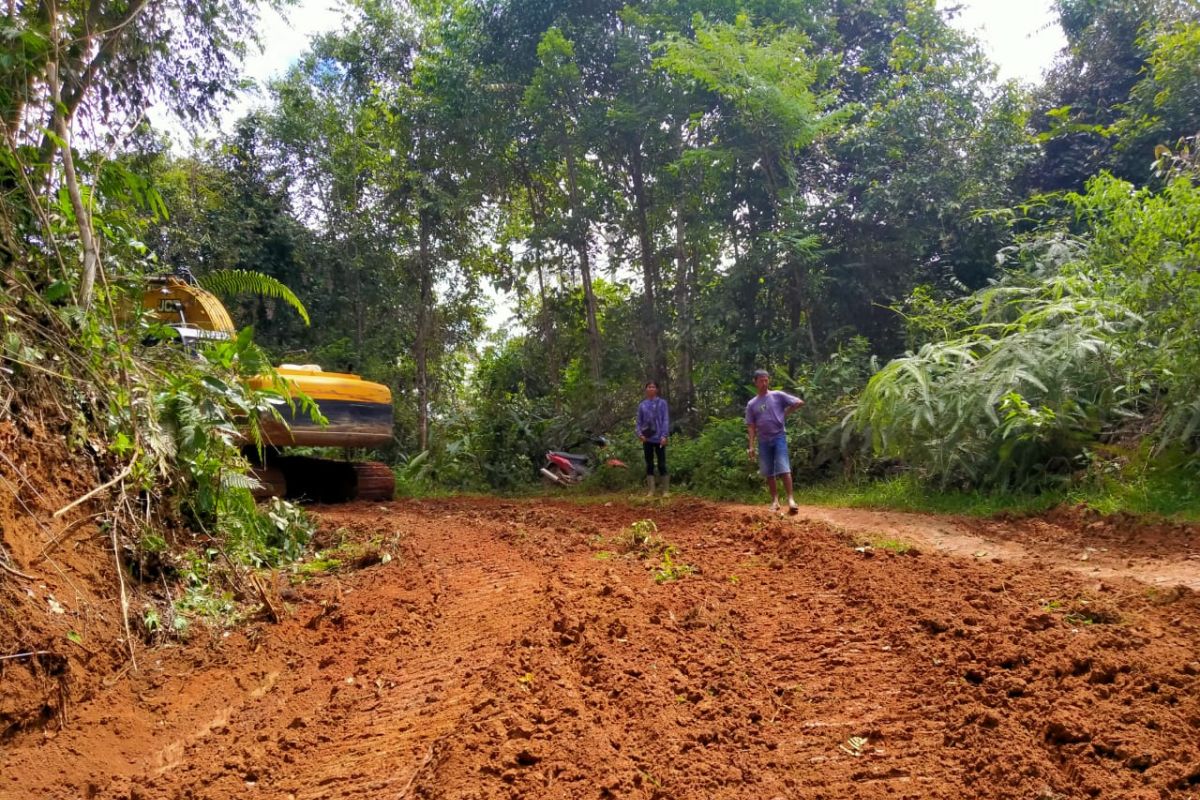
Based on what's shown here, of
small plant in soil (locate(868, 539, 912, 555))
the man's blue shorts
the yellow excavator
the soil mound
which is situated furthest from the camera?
the yellow excavator

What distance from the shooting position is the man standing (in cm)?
827

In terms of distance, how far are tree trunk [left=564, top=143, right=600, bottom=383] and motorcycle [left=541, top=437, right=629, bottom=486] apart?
2068 mm

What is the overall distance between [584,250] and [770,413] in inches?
325

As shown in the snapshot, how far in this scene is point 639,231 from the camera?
50.9ft

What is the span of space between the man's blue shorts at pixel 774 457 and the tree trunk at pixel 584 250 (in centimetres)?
705

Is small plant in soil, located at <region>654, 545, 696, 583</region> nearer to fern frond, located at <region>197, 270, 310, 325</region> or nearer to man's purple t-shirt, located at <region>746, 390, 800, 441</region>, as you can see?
man's purple t-shirt, located at <region>746, 390, 800, 441</region>

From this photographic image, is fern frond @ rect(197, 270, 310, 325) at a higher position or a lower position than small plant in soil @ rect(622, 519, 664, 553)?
higher

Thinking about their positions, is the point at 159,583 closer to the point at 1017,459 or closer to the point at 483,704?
the point at 483,704

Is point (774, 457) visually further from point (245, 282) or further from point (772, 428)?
point (245, 282)

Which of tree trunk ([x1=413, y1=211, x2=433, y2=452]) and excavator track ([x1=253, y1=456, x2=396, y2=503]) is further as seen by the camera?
tree trunk ([x1=413, y1=211, x2=433, y2=452])

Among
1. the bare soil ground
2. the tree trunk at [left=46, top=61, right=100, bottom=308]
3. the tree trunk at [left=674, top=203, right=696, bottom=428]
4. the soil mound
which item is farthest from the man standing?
the soil mound

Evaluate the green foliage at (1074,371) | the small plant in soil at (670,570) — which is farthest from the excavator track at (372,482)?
the green foliage at (1074,371)

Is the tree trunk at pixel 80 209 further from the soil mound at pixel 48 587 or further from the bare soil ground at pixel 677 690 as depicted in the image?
the bare soil ground at pixel 677 690

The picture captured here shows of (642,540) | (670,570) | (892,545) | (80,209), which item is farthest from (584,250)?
(80,209)
